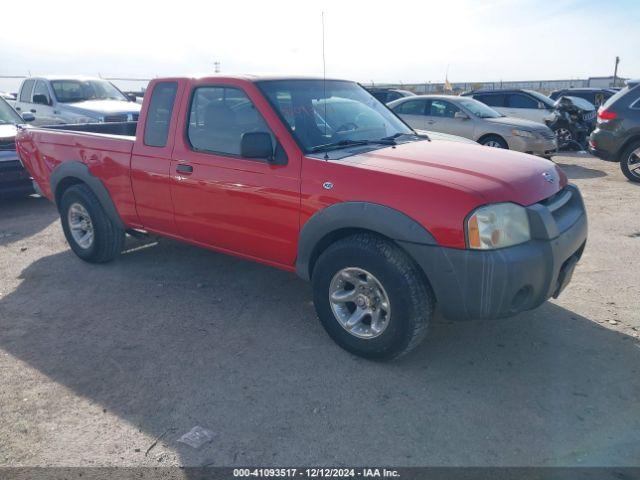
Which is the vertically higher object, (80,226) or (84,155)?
(84,155)

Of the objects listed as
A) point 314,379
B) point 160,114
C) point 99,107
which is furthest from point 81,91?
point 314,379

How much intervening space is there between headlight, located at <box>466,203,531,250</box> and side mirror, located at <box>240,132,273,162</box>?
145cm

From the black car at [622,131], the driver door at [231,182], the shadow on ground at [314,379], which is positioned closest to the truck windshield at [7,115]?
the shadow on ground at [314,379]

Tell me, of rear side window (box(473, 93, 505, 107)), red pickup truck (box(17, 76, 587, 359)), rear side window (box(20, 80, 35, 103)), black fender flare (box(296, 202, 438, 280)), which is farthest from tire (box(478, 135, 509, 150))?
rear side window (box(20, 80, 35, 103))

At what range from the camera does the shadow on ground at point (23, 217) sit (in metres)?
6.81

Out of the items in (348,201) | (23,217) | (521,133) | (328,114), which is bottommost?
(23,217)

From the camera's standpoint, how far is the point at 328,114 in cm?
417

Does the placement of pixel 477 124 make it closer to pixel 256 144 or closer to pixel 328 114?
pixel 328 114

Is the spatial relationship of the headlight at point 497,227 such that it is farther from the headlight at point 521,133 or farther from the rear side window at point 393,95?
the rear side window at point 393,95

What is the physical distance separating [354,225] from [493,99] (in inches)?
487

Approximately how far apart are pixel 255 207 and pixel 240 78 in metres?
1.03

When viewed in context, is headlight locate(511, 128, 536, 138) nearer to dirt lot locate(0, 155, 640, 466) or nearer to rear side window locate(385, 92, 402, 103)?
dirt lot locate(0, 155, 640, 466)

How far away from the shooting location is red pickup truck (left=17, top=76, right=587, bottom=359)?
10.3ft

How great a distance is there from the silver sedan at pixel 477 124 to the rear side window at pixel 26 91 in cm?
815
